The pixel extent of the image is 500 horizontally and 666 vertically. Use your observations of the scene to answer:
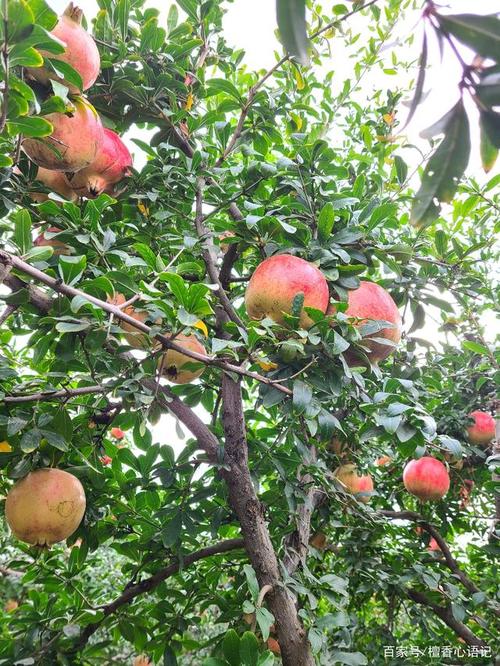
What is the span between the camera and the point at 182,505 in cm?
176

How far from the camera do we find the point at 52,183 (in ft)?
5.01

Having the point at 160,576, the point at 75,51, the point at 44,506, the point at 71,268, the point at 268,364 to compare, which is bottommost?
the point at 160,576

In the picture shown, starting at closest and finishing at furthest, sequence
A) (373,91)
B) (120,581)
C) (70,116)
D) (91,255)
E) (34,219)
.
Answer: (70,116)
(91,255)
(34,219)
(373,91)
(120,581)

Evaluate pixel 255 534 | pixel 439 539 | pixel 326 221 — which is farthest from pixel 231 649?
pixel 439 539

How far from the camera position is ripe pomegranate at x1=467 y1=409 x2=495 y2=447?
8.91 ft

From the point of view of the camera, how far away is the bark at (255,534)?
4.91 ft

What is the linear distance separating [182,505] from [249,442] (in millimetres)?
284

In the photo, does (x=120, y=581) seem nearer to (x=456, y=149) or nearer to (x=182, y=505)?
(x=182, y=505)

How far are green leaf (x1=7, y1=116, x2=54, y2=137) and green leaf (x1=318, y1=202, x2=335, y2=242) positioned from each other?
2.04ft

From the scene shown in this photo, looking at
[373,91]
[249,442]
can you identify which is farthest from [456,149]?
[373,91]

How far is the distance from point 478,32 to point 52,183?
1.40 m

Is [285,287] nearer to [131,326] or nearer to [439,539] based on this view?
[131,326]

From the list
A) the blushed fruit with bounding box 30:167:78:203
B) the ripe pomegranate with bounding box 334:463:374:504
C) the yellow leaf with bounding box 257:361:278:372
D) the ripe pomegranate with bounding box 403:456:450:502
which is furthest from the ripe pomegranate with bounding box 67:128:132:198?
the ripe pomegranate with bounding box 403:456:450:502

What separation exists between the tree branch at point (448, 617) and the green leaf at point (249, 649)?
1297 millimetres
